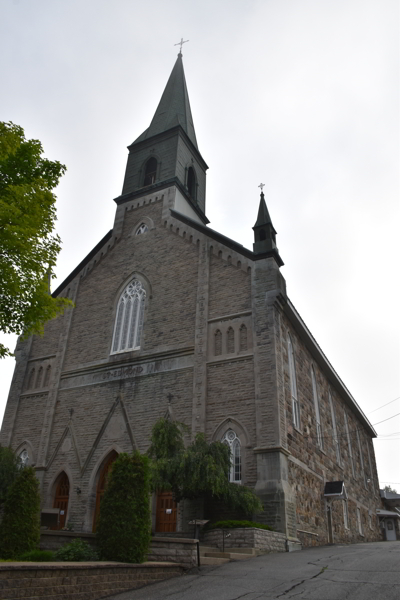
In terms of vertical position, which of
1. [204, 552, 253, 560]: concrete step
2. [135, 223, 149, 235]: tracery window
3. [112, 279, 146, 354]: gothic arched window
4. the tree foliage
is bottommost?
[204, 552, 253, 560]: concrete step

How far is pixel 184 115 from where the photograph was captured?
106ft

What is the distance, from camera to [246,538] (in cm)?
1364

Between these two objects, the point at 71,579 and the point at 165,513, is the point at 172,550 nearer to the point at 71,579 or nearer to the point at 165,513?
the point at 71,579

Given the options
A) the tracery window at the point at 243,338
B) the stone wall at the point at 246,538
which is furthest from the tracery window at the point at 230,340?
the stone wall at the point at 246,538

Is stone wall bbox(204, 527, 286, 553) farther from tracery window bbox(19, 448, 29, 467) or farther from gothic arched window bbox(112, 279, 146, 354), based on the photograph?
tracery window bbox(19, 448, 29, 467)

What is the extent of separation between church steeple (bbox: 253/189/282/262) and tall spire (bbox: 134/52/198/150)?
10.9m

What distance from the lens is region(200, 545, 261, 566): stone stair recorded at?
11.9 meters

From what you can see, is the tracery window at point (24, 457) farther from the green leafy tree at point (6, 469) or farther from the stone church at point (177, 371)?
the green leafy tree at point (6, 469)

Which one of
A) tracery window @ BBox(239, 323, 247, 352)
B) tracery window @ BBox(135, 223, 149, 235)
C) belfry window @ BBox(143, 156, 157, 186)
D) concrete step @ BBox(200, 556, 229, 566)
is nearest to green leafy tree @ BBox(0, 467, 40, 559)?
concrete step @ BBox(200, 556, 229, 566)

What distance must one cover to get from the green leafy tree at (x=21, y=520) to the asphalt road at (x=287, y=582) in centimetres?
314

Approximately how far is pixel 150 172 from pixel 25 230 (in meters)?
18.0

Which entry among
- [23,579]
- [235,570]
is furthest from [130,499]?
[23,579]

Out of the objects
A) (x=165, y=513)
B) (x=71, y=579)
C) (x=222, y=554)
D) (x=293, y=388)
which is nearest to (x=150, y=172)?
(x=293, y=388)

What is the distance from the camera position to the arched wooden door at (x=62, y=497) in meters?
20.2
